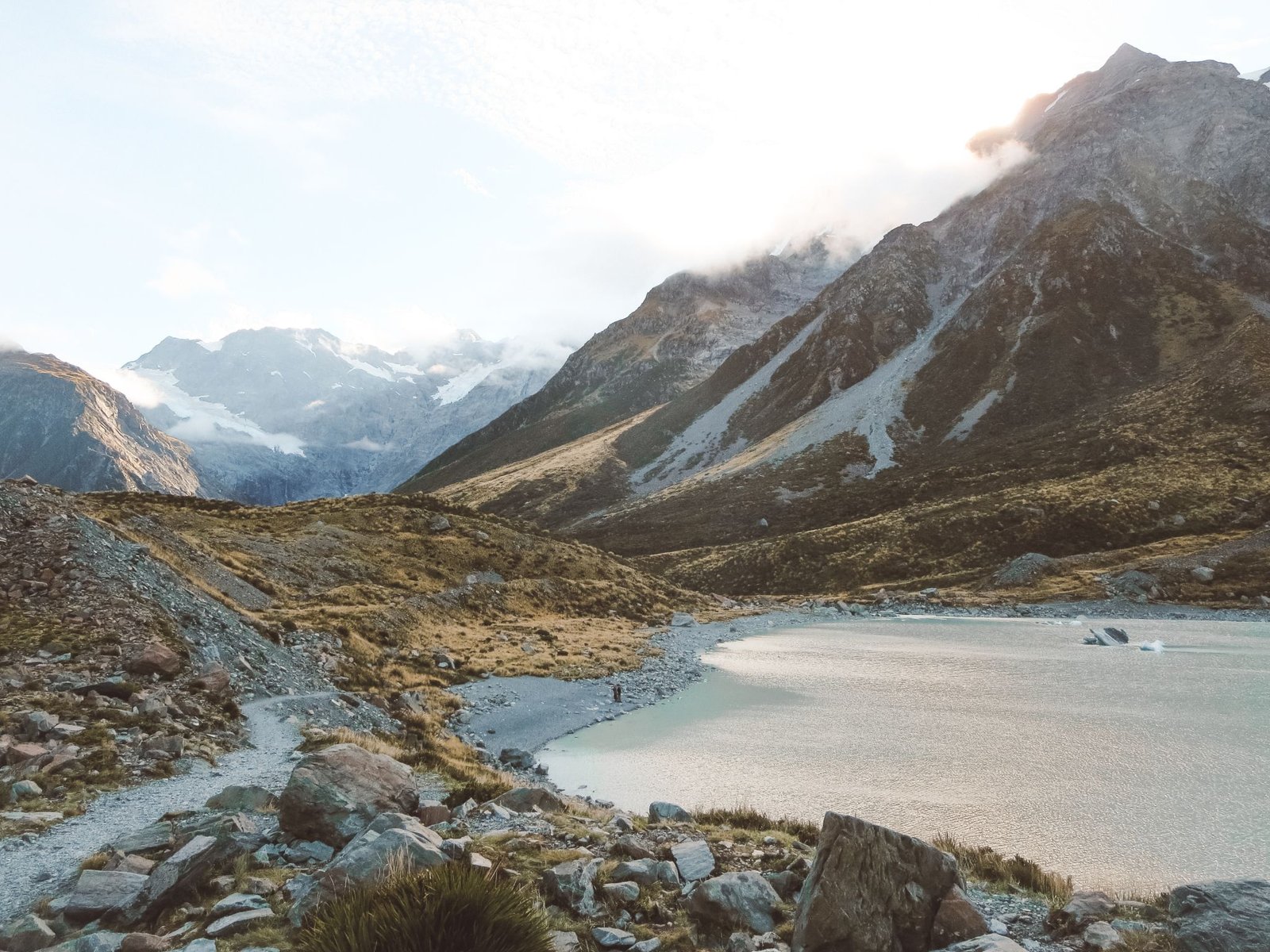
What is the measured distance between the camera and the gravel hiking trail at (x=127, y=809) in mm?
10711

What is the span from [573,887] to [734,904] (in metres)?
2.27

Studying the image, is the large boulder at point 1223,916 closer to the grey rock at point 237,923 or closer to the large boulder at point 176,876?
the grey rock at point 237,923

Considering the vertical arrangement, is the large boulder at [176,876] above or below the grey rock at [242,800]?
above

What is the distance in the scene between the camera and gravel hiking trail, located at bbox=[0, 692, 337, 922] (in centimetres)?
1071

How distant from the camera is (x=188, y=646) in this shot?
25797mm

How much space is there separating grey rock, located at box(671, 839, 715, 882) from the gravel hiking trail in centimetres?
915

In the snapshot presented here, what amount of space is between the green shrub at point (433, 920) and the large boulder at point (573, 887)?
9.48 feet

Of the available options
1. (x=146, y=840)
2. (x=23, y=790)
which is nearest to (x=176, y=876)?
(x=146, y=840)

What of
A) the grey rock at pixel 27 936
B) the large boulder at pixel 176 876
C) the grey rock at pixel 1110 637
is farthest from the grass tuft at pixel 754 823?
the grey rock at pixel 1110 637

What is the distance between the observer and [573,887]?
10031 mm

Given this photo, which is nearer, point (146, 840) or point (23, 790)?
point (146, 840)

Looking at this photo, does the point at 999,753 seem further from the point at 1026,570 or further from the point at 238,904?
the point at 1026,570

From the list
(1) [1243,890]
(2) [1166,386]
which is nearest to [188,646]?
(1) [1243,890]

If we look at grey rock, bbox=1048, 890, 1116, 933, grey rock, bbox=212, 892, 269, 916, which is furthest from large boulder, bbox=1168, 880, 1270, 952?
grey rock, bbox=212, 892, 269, 916
